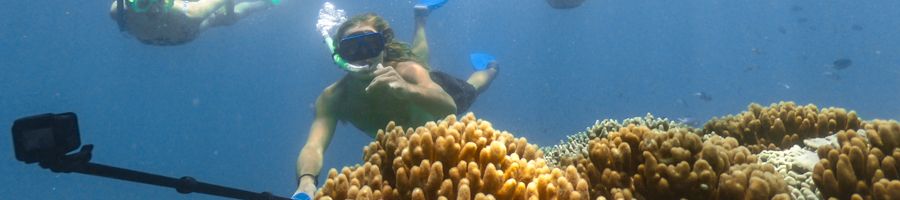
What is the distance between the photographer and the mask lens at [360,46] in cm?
588

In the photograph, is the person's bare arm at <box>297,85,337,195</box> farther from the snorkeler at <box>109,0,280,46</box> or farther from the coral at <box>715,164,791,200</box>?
the snorkeler at <box>109,0,280,46</box>

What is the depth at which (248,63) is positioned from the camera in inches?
4341

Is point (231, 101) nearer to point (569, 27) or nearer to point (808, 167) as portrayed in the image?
point (569, 27)

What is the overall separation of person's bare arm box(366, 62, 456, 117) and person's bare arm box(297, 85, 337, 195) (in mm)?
1113

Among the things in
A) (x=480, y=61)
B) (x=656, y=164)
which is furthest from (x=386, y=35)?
(x=480, y=61)

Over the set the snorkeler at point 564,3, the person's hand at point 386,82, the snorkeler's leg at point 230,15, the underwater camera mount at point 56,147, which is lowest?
the underwater camera mount at point 56,147

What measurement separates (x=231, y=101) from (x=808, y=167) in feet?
381

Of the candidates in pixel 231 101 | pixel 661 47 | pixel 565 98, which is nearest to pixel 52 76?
pixel 231 101

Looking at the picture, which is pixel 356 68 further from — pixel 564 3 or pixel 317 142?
pixel 564 3

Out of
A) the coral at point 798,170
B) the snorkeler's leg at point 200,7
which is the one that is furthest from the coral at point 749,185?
the snorkeler's leg at point 200,7

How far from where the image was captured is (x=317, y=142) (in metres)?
6.49

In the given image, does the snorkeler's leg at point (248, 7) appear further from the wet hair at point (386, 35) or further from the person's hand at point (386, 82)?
the person's hand at point (386, 82)

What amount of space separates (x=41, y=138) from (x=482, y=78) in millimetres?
8186

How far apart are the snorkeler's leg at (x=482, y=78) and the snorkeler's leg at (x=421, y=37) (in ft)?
3.11
